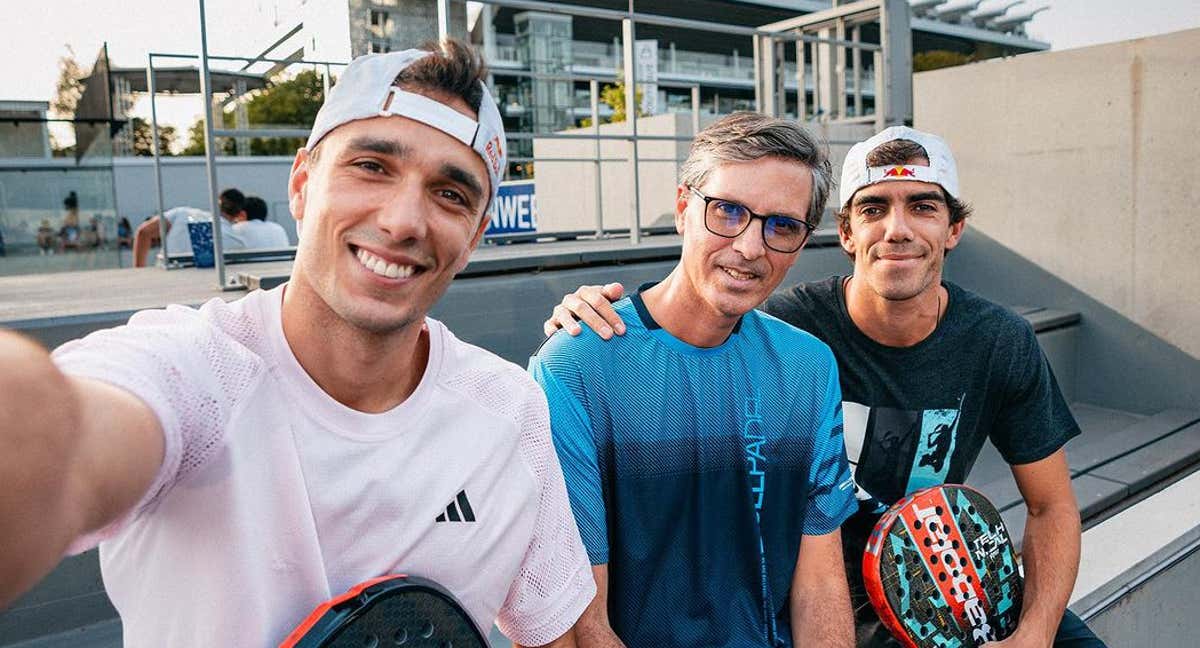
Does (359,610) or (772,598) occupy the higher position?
(359,610)

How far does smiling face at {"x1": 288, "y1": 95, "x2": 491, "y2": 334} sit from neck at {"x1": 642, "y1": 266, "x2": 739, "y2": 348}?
71cm

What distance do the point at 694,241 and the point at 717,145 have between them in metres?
0.24

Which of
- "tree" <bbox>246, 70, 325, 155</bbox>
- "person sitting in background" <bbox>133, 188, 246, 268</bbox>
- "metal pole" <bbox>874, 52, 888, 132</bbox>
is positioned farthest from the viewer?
"tree" <bbox>246, 70, 325, 155</bbox>

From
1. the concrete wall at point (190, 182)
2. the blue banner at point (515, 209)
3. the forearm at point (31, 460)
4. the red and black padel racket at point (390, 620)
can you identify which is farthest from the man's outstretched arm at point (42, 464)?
the concrete wall at point (190, 182)

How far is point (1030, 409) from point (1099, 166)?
4467 mm

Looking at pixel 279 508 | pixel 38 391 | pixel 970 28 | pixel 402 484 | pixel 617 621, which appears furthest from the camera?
pixel 970 28

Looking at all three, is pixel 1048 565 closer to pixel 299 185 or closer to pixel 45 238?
pixel 299 185

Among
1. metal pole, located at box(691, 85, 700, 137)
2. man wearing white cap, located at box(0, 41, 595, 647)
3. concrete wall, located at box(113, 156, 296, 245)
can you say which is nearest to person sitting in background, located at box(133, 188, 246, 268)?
metal pole, located at box(691, 85, 700, 137)

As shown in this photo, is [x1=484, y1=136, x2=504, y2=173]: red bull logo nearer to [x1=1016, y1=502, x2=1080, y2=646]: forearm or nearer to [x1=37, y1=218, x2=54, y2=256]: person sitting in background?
[x1=1016, y1=502, x2=1080, y2=646]: forearm

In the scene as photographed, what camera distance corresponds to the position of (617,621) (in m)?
1.89

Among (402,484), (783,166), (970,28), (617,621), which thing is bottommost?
(617,621)

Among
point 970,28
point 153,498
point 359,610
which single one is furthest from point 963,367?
point 970,28

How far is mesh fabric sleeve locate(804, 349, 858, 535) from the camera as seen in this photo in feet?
6.59

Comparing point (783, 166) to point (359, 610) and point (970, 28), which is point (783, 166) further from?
point (970, 28)
